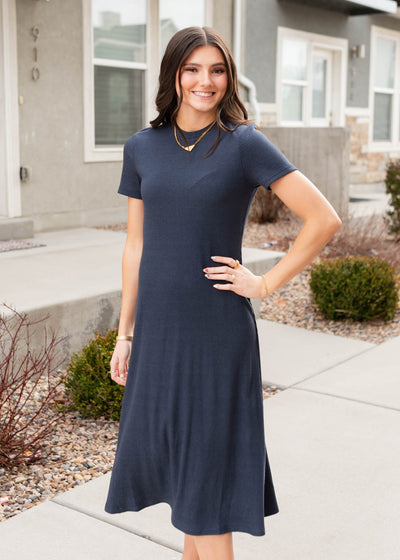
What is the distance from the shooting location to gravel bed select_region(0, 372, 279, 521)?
9.75 feet

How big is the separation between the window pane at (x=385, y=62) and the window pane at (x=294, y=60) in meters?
2.40

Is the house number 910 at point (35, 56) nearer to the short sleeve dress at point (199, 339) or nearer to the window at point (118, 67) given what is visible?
the window at point (118, 67)

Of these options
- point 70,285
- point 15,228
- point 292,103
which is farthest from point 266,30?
point 70,285

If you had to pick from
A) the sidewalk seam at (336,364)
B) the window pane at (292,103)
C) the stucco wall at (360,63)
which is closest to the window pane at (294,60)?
the window pane at (292,103)

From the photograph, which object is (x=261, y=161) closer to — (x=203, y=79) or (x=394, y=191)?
(x=203, y=79)

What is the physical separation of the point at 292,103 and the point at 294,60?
682mm

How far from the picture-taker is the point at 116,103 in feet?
27.9

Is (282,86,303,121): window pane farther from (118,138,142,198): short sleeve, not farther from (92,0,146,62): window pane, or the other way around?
(118,138,142,198): short sleeve

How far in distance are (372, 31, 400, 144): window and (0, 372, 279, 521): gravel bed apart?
1170cm

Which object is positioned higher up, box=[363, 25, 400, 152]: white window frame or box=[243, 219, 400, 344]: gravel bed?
box=[363, 25, 400, 152]: white window frame

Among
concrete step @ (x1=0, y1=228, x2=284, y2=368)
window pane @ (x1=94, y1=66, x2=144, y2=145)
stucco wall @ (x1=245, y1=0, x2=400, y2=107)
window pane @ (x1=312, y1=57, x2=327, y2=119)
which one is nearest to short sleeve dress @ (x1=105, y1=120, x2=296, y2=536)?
concrete step @ (x1=0, y1=228, x2=284, y2=368)

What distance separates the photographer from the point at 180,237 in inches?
76.6

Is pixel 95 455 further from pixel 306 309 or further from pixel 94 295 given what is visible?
pixel 306 309

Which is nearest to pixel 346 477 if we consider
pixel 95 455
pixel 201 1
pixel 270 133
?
pixel 95 455
